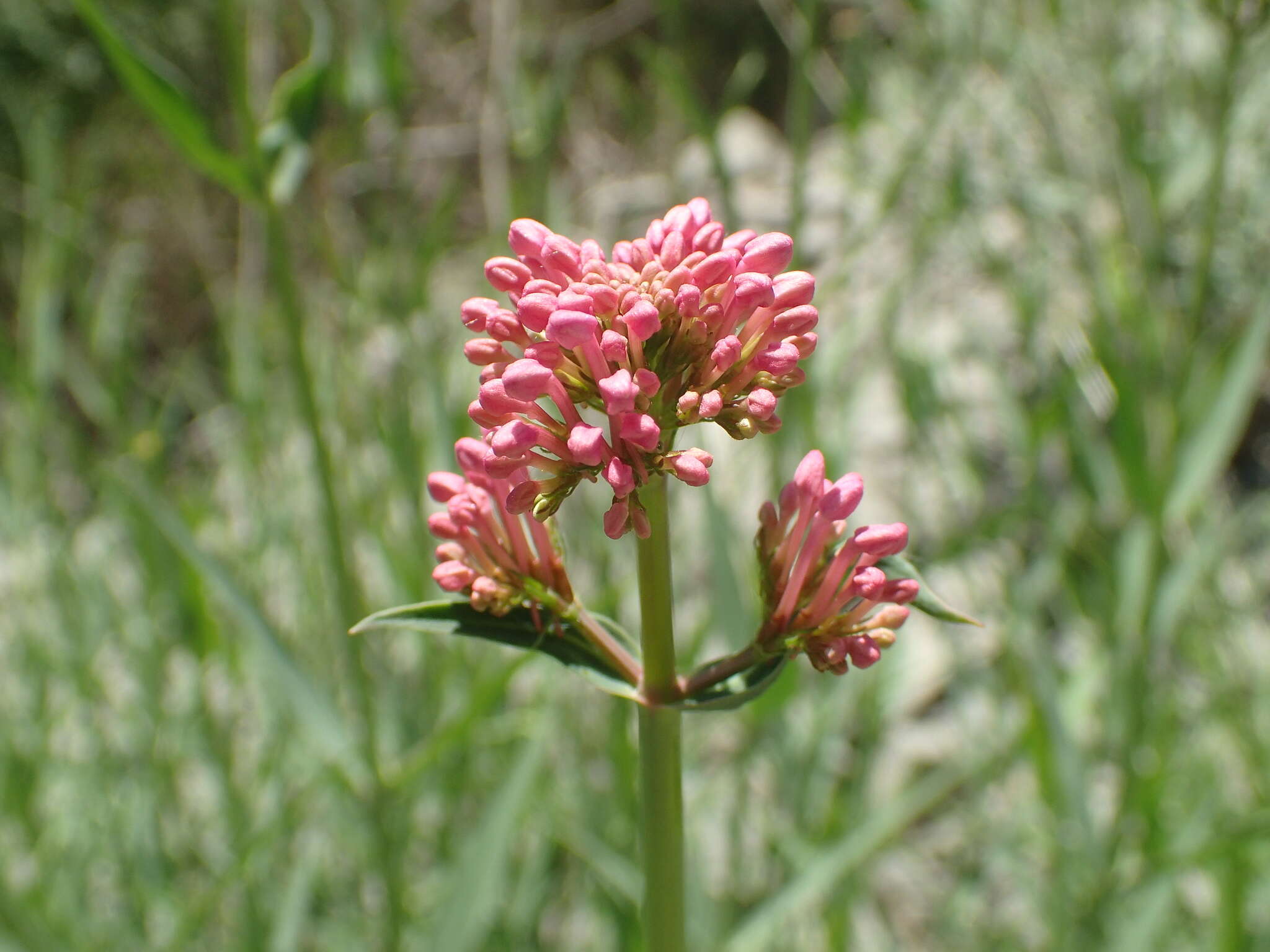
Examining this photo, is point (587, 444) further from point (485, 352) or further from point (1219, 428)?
point (1219, 428)

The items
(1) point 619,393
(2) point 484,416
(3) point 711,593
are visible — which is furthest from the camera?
(3) point 711,593

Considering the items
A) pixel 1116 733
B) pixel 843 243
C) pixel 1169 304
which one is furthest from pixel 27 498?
pixel 1169 304

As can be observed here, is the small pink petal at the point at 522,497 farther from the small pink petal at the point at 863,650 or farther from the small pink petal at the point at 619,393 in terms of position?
the small pink petal at the point at 863,650

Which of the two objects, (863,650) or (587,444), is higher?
(587,444)

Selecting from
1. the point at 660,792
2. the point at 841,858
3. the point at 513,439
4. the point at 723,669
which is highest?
the point at 513,439

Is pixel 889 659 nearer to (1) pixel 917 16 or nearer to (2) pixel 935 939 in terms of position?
(2) pixel 935 939

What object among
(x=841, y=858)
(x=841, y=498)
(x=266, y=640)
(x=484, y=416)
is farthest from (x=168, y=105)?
(x=841, y=858)
